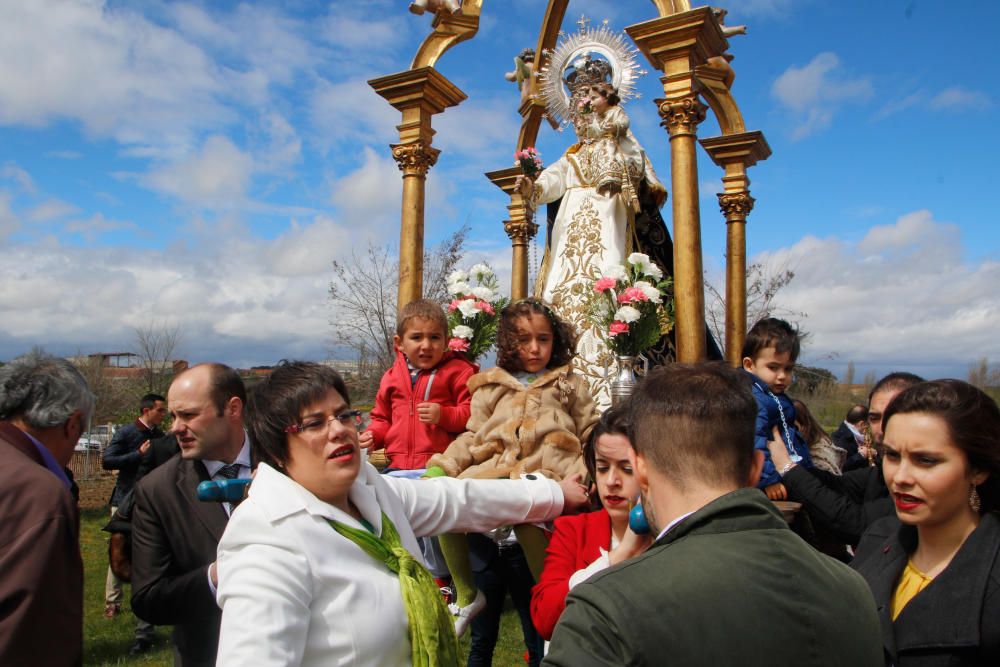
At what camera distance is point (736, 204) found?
38.3ft

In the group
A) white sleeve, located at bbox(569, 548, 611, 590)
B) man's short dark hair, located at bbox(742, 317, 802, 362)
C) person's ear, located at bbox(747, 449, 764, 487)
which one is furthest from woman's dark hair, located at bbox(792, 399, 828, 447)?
person's ear, located at bbox(747, 449, 764, 487)

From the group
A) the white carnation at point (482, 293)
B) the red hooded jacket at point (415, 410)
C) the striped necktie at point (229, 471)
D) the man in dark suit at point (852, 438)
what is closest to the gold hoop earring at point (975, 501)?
the striped necktie at point (229, 471)

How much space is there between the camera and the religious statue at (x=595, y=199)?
312 inches

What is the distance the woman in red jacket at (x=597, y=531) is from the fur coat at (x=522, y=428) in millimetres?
914

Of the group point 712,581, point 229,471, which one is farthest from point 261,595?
point 229,471

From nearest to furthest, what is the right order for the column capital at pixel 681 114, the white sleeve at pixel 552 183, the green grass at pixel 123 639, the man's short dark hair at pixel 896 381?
1. the man's short dark hair at pixel 896 381
2. the green grass at pixel 123 639
3. the column capital at pixel 681 114
4. the white sleeve at pixel 552 183

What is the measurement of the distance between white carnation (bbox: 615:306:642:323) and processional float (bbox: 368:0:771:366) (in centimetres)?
173

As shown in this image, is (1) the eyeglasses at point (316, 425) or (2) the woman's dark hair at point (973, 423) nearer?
(1) the eyeglasses at point (316, 425)

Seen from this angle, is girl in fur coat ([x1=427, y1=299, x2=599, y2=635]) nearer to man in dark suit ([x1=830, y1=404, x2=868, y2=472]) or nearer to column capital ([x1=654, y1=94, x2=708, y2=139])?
man in dark suit ([x1=830, y1=404, x2=868, y2=472])

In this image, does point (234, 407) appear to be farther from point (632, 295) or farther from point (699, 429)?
point (632, 295)

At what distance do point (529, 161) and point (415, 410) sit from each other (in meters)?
4.01

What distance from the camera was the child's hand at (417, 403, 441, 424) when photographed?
4.96 meters

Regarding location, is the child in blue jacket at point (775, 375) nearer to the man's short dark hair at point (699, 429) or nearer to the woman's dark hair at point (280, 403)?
the man's short dark hair at point (699, 429)

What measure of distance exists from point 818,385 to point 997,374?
6532mm
